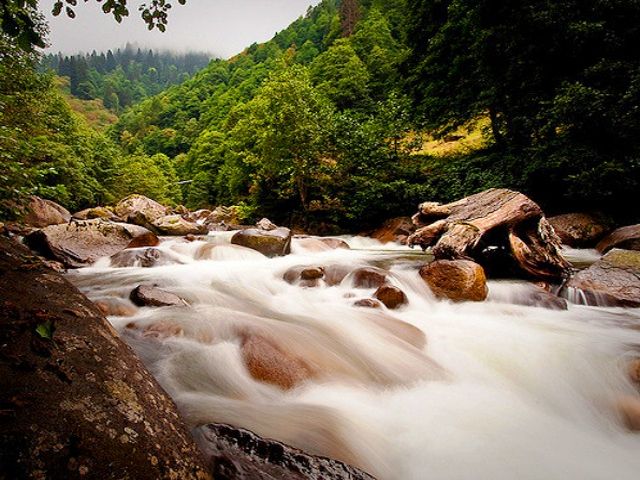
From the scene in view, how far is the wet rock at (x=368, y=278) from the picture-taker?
19.5 feet

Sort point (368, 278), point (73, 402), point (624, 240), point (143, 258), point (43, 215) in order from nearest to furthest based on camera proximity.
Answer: point (73, 402) < point (368, 278) < point (624, 240) < point (143, 258) < point (43, 215)

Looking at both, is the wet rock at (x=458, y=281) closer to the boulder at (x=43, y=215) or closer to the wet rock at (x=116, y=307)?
the wet rock at (x=116, y=307)

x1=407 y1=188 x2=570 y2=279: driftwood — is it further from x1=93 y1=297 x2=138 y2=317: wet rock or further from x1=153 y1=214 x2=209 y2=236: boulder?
x1=153 y1=214 x2=209 y2=236: boulder

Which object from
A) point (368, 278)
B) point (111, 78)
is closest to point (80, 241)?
point (368, 278)

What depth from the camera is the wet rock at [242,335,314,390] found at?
10.1ft

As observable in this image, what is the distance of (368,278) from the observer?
6043 millimetres

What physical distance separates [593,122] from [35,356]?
502 inches

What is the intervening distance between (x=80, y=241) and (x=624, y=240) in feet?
43.1

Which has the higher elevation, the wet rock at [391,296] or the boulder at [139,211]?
the boulder at [139,211]

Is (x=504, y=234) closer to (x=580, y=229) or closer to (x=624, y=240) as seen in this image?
(x=624, y=240)

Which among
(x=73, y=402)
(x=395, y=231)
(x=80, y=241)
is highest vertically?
(x=73, y=402)

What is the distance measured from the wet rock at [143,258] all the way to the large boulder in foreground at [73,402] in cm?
641

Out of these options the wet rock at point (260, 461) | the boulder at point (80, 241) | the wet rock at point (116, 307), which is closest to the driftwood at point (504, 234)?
the wet rock at point (260, 461)

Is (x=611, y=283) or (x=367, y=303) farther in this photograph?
(x=611, y=283)
